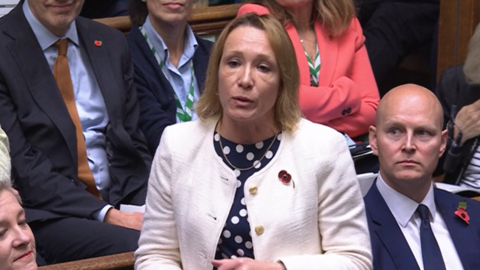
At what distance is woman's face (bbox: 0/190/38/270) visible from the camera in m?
2.27

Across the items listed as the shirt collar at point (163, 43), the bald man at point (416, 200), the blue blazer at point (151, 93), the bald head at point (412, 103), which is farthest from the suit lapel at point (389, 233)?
the shirt collar at point (163, 43)

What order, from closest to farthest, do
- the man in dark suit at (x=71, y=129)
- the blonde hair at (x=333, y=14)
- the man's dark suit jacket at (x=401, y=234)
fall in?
1. the man's dark suit jacket at (x=401, y=234)
2. the man in dark suit at (x=71, y=129)
3. the blonde hair at (x=333, y=14)

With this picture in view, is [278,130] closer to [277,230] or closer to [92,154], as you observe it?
[277,230]

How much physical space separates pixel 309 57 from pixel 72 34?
1024 millimetres

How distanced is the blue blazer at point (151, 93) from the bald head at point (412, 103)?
99cm

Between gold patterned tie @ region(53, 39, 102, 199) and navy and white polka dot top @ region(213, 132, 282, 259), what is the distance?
0.97 meters

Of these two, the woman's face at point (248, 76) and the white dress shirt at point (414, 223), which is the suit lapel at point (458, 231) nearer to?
the white dress shirt at point (414, 223)

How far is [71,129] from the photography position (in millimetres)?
3477

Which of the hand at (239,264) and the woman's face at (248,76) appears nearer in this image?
the hand at (239,264)

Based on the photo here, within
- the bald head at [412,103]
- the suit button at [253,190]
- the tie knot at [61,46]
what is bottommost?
the suit button at [253,190]

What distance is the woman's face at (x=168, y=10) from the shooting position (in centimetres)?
401

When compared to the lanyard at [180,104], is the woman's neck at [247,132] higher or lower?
higher

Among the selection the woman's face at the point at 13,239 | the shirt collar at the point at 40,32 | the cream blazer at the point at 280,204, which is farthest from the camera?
the shirt collar at the point at 40,32

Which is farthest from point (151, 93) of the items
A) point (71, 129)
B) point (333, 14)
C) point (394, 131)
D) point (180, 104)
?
point (394, 131)
